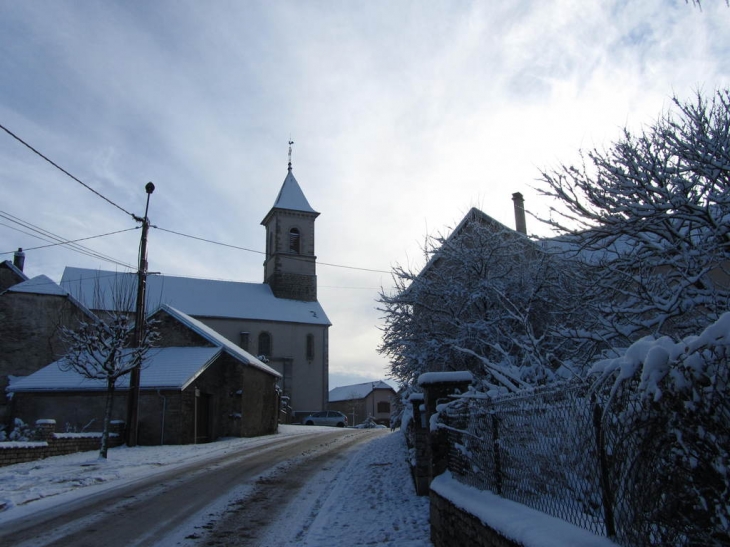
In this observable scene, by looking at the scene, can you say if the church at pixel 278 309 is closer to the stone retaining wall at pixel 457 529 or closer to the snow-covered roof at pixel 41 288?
the snow-covered roof at pixel 41 288

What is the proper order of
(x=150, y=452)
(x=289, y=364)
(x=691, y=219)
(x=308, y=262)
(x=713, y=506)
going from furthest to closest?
(x=308, y=262) < (x=289, y=364) < (x=150, y=452) < (x=691, y=219) < (x=713, y=506)

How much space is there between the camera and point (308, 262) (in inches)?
1925

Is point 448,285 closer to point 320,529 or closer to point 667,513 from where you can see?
point 320,529

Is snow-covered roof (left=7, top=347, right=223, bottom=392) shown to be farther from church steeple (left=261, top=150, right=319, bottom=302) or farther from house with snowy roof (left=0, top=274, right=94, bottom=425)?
church steeple (left=261, top=150, right=319, bottom=302)

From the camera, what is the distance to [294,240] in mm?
49531

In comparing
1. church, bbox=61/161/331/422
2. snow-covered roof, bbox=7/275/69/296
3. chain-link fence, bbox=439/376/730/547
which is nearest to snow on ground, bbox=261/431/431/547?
chain-link fence, bbox=439/376/730/547

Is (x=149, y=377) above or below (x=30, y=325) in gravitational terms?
below

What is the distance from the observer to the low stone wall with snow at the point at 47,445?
1248 cm

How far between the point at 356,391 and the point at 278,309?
2273cm

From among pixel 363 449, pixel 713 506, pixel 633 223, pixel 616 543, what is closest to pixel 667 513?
pixel 713 506

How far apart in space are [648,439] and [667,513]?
0.31 meters

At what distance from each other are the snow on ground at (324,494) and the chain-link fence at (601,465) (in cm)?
239

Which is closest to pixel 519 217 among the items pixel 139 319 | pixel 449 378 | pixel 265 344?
pixel 139 319

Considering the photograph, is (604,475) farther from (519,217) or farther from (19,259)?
(19,259)
